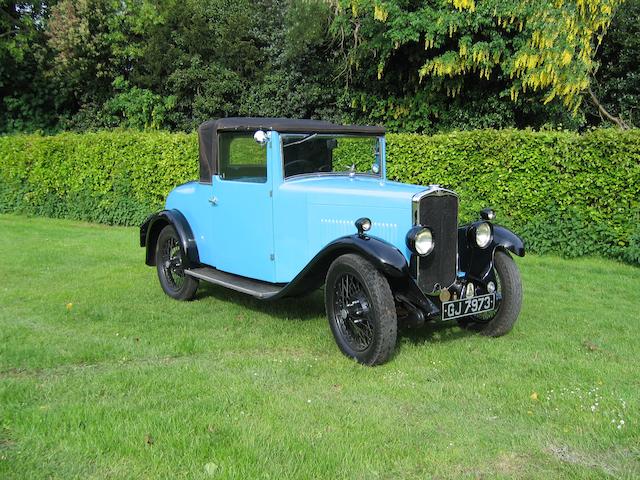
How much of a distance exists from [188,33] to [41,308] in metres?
14.1

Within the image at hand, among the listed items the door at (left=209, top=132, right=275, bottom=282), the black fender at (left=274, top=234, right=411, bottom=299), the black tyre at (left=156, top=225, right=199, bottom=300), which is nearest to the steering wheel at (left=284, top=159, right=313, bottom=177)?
the door at (left=209, top=132, right=275, bottom=282)

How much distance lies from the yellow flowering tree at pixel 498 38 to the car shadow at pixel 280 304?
7304mm

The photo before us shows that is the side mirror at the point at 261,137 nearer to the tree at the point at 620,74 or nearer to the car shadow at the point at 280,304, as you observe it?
the car shadow at the point at 280,304

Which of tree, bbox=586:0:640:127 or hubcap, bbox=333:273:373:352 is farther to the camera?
tree, bbox=586:0:640:127

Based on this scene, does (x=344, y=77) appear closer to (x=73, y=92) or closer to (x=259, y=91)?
(x=259, y=91)

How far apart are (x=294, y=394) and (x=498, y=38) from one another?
1004cm

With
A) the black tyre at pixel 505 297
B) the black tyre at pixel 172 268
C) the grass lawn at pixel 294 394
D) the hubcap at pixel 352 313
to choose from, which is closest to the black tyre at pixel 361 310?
the hubcap at pixel 352 313

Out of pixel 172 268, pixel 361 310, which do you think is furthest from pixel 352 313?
pixel 172 268

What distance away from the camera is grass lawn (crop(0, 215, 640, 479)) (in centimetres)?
311

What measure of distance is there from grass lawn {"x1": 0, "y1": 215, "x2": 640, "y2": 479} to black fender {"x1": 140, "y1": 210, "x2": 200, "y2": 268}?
0.57m

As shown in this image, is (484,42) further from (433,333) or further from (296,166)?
(433,333)

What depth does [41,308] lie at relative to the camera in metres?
6.12

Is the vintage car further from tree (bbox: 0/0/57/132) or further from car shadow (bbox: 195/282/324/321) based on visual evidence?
tree (bbox: 0/0/57/132)

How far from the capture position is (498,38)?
11.8m
